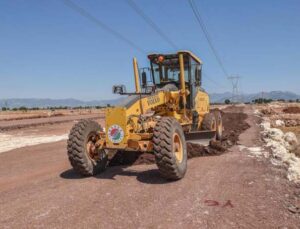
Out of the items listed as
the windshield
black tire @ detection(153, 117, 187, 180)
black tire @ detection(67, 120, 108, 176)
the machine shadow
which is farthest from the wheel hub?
the windshield

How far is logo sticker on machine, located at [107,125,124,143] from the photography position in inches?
305

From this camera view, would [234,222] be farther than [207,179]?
No

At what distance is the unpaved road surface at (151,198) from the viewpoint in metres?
5.32

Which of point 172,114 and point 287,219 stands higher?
point 172,114

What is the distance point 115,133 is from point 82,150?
0.92 m

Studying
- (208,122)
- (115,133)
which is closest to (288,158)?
(208,122)

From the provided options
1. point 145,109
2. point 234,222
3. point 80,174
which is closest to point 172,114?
point 145,109

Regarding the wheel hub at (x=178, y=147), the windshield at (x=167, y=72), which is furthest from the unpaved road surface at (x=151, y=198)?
the windshield at (x=167, y=72)

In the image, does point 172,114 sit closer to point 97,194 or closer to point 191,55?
point 191,55

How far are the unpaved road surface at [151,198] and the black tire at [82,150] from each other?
27 cm

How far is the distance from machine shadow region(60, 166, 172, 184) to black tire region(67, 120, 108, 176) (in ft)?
0.98

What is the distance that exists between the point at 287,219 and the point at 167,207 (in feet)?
6.58

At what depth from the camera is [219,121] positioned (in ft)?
47.1

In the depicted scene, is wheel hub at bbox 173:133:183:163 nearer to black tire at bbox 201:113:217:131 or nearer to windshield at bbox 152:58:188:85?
windshield at bbox 152:58:188:85
